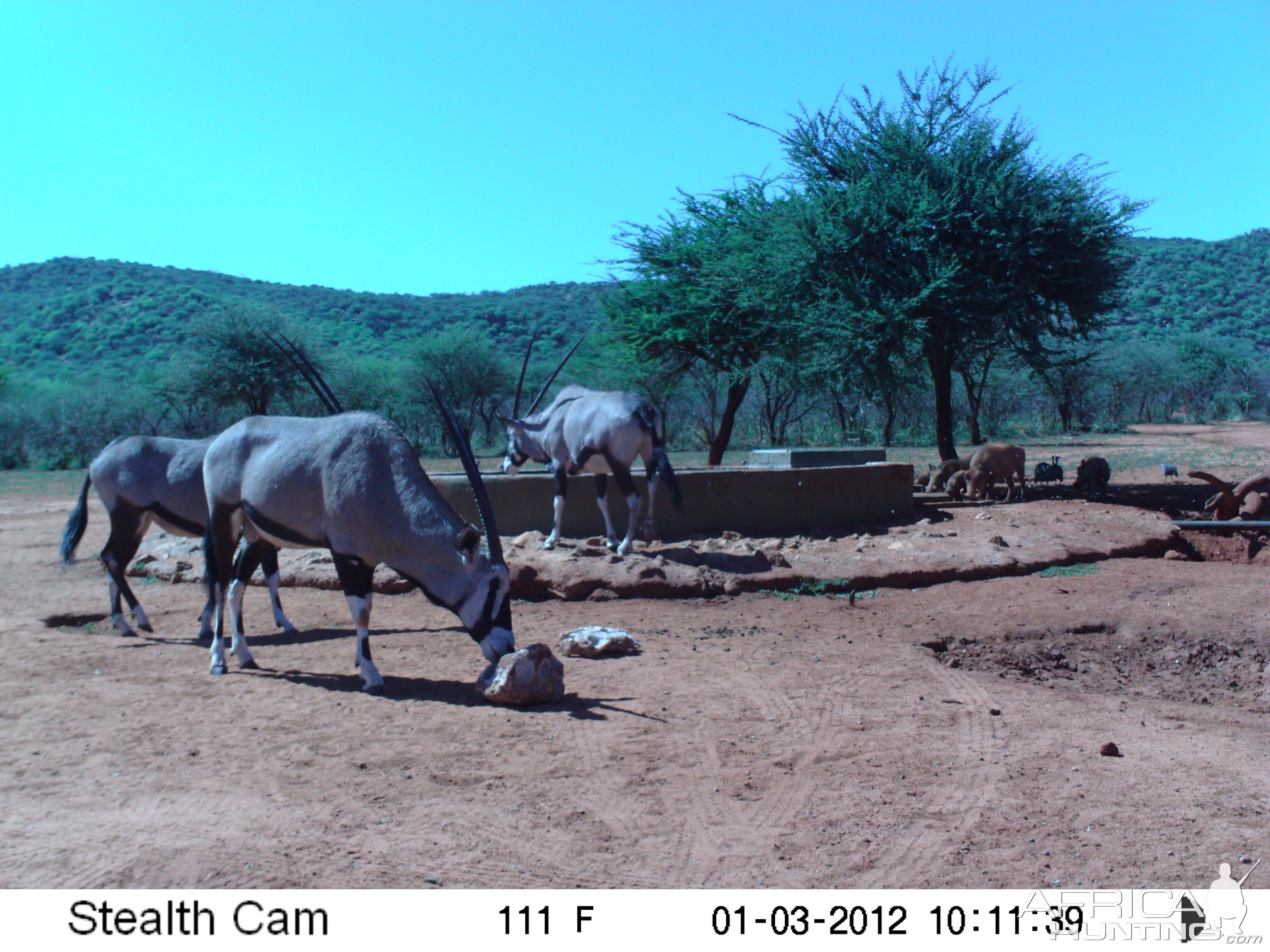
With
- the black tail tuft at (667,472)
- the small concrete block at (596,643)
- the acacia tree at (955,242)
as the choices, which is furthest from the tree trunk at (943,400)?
the small concrete block at (596,643)

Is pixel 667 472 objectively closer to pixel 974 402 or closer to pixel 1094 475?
pixel 1094 475

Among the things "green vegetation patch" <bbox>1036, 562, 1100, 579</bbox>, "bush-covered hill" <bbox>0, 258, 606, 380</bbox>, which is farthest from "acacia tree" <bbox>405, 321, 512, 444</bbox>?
"green vegetation patch" <bbox>1036, 562, 1100, 579</bbox>

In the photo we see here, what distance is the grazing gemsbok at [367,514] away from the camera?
615 centimetres

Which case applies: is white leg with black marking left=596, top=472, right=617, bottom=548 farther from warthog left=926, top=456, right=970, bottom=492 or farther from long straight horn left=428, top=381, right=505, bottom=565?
warthog left=926, top=456, right=970, bottom=492

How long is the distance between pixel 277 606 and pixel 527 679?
147 inches

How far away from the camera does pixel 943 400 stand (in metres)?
18.2

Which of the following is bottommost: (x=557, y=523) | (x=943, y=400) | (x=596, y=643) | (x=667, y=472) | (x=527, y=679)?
(x=596, y=643)

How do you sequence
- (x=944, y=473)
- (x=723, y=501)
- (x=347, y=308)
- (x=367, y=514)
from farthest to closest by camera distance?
(x=347, y=308), (x=944, y=473), (x=723, y=501), (x=367, y=514)

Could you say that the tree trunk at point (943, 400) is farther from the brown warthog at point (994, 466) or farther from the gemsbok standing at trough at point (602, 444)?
the gemsbok standing at trough at point (602, 444)

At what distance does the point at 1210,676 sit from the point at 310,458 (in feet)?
22.0

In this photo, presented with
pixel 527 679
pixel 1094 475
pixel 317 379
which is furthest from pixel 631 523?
pixel 1094 475

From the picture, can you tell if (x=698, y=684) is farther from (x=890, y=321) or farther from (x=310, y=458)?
(x=890, y=321)

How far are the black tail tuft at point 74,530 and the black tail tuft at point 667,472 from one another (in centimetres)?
569

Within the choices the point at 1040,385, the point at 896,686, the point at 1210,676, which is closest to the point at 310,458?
the point at 896,686
